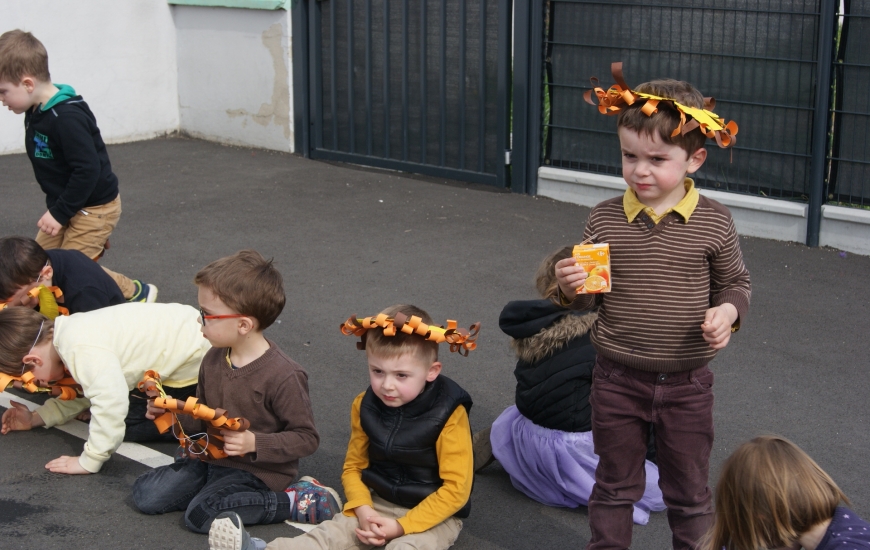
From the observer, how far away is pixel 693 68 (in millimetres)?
8758

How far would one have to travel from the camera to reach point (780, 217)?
8.42 meters

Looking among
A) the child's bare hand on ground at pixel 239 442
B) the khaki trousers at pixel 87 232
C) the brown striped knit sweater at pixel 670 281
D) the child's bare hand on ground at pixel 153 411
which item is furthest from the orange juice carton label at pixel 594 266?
the khaki trousers at pixel 87 232

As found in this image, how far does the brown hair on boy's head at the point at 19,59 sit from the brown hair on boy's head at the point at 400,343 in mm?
3174

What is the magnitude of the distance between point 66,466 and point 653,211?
287cm

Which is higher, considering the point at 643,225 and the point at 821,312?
the point at 643,225

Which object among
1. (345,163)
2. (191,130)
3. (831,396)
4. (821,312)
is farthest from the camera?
(191,130)

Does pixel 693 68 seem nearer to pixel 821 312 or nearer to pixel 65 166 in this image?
pixel 821 312

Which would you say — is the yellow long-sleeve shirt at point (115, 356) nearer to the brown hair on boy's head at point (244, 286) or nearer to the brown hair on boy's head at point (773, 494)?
the brown hair on boy's head at point (244, 286)

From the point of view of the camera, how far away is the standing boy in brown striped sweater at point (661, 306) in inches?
127

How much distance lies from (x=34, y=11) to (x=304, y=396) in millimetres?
9472

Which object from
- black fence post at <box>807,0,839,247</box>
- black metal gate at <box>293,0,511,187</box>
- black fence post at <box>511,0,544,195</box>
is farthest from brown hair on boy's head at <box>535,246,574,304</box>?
black metal gate at <box>293,0,511,187</box>

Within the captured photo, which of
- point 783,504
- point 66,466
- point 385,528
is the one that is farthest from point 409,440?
point 66,466

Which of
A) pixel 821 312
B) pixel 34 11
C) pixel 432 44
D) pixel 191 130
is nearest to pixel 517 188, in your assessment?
pixel 432 44

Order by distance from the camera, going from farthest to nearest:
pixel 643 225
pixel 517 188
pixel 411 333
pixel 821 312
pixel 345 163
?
1. pixel 345 163
2. pixel 517 188
3. pixel 821 312
4. pixel 411 333
5. pixel 643 225
